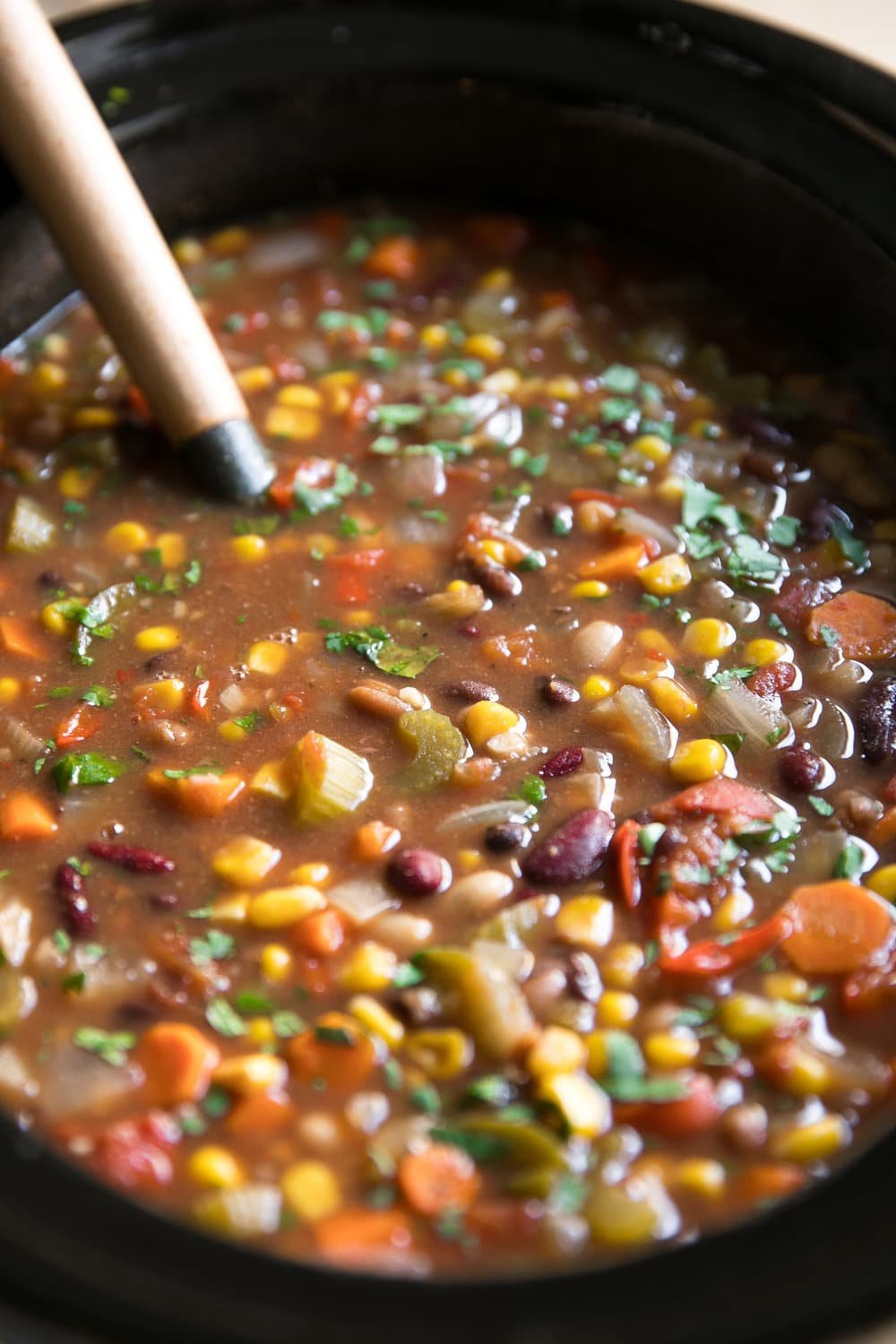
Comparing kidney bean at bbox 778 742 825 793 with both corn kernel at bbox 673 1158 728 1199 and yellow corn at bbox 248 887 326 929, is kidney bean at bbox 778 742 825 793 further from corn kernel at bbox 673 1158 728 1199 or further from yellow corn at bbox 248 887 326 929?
yellow corn at bbox 248 887 326 929

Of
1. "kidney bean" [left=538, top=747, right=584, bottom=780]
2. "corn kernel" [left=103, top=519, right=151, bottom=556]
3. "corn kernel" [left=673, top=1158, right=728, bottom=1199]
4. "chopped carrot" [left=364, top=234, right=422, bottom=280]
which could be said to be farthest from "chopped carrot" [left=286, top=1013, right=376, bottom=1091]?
"chopped carrot" [left=364, top=234, right=422, bottom=280]

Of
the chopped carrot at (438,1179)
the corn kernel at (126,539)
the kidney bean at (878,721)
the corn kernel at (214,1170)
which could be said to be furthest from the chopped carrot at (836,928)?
the corn kernel at (126,539)

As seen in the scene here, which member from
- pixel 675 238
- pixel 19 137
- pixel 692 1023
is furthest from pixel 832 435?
pixel 19 137

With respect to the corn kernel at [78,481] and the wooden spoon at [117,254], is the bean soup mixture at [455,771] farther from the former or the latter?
the wooden spoon at [117,254]

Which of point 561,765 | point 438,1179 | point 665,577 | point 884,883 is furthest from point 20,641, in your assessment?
point 884,883

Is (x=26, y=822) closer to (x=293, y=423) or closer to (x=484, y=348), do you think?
(x=293, y=423)
